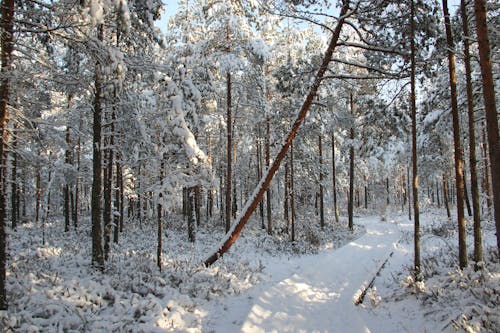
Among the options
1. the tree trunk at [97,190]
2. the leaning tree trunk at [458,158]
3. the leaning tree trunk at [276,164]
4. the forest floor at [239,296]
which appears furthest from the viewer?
the leaning tree trunk at [276,164]

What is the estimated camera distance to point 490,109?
6262 millimetres

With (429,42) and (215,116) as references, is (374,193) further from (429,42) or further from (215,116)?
(429,42)

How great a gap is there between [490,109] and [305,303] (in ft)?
20.3

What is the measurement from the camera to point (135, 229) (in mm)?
22203

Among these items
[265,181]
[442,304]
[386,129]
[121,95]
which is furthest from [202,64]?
[442,304]

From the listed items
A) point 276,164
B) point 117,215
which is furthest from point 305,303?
point 117,215

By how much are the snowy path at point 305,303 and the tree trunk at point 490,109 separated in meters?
3.69

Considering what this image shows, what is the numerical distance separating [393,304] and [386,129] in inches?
236

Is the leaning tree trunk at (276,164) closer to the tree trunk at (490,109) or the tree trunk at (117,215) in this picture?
the tree trunk at (490,109)

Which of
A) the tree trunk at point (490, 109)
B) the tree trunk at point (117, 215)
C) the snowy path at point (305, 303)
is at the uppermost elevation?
the tree trunk at point (490, 109)

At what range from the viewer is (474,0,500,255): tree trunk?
612 cm

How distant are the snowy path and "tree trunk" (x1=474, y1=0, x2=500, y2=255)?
3.69 m

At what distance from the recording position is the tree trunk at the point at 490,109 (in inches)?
241

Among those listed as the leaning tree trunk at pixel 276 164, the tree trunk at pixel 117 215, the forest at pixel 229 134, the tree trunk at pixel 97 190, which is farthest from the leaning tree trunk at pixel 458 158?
the tree trunk at pixel 117 215
